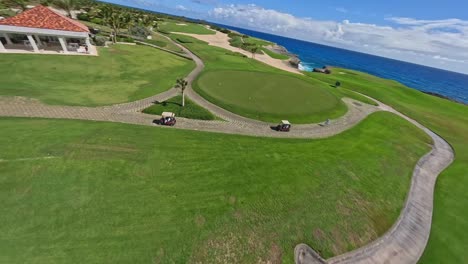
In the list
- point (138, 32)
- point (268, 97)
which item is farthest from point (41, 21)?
point (268, 97)

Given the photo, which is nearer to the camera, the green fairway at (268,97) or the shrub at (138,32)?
the green fairway at (268,97)

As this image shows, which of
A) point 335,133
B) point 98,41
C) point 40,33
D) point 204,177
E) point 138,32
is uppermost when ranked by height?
point 40,33

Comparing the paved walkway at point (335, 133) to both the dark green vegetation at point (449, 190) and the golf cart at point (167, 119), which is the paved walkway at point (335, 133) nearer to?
the dark green vegetation at point (449, 190)

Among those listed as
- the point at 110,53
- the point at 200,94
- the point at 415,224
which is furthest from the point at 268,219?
the point at 110,53

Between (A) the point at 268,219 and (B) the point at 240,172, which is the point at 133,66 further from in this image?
(A) the point at 268,219

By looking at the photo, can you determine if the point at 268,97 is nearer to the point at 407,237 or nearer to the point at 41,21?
the point at 407,237

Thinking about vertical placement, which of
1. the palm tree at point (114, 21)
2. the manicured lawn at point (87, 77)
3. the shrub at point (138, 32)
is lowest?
the manicured lawn at point (87, 77)

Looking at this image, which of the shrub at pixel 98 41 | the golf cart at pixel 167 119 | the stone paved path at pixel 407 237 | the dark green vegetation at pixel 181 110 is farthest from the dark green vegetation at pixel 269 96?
the shrub at pixel 98 41
